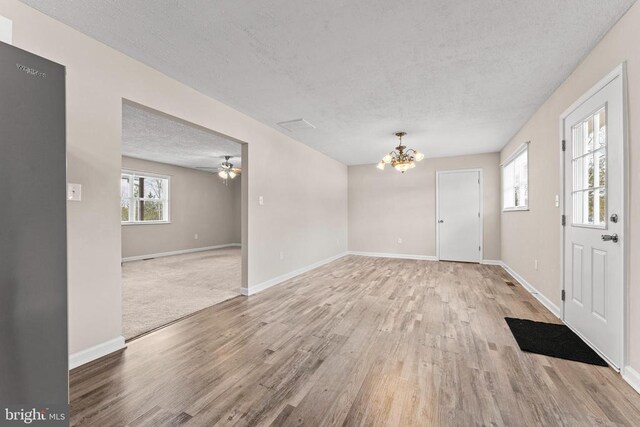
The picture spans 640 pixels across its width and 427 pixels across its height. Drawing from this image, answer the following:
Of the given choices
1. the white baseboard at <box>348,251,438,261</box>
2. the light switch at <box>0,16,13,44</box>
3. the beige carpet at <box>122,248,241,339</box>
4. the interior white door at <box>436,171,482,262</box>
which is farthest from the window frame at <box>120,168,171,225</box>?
the interior white door at <box>436,171,482,262</box>

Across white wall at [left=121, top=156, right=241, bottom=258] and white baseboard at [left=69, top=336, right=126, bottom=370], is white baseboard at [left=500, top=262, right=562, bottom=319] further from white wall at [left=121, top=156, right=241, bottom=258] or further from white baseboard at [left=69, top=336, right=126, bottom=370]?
white wall at [left=121, top=156, right=241, bottom=258]

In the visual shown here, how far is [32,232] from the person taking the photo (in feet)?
3.14

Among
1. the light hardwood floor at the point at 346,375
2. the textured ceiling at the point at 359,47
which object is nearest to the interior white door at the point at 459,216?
the textured ceiling at the point at 359,47

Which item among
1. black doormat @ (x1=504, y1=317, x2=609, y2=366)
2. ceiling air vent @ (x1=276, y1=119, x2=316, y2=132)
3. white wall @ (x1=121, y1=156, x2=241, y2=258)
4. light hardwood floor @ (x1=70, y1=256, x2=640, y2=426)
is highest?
ceiling air vent @ (x1=276, y1=119, x2=316, y2=132)

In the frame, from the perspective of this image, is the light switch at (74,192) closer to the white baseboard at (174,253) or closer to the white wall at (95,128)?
the white wall at (95,128)

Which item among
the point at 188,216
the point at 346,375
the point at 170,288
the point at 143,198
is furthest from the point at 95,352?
the point at 188,216

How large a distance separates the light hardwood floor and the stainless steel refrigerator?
2.44 ft

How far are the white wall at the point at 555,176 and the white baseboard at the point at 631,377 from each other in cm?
5

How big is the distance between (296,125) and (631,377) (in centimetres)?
412

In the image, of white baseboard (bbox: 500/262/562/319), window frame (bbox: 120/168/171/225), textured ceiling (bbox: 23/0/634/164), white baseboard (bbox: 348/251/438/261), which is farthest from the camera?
window frame (bbox: 120/168/171/225)

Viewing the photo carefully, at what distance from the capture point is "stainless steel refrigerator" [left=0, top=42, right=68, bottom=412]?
2.89 feet

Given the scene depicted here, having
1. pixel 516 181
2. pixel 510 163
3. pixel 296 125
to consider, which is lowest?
pixel 516 181

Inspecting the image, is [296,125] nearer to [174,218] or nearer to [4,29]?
[4,29]

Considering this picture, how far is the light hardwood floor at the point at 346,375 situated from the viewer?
4.92 ft
